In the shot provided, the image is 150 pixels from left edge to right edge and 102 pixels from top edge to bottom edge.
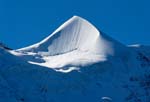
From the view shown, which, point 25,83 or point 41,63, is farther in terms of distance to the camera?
point 41,63

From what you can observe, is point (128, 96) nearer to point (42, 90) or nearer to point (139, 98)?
point (139, 98)

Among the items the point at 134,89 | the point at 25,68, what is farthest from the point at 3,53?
the point at 134,89

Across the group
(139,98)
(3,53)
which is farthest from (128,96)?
(3,53)

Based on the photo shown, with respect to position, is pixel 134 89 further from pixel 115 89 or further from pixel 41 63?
pixel 41 63

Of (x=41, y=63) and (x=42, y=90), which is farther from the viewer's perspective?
(x=41, y=63)

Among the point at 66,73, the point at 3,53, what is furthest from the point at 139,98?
the point at 3,53

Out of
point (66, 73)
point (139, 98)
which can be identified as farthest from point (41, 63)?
point (139, 98)

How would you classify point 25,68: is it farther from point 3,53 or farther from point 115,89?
point 115,89
